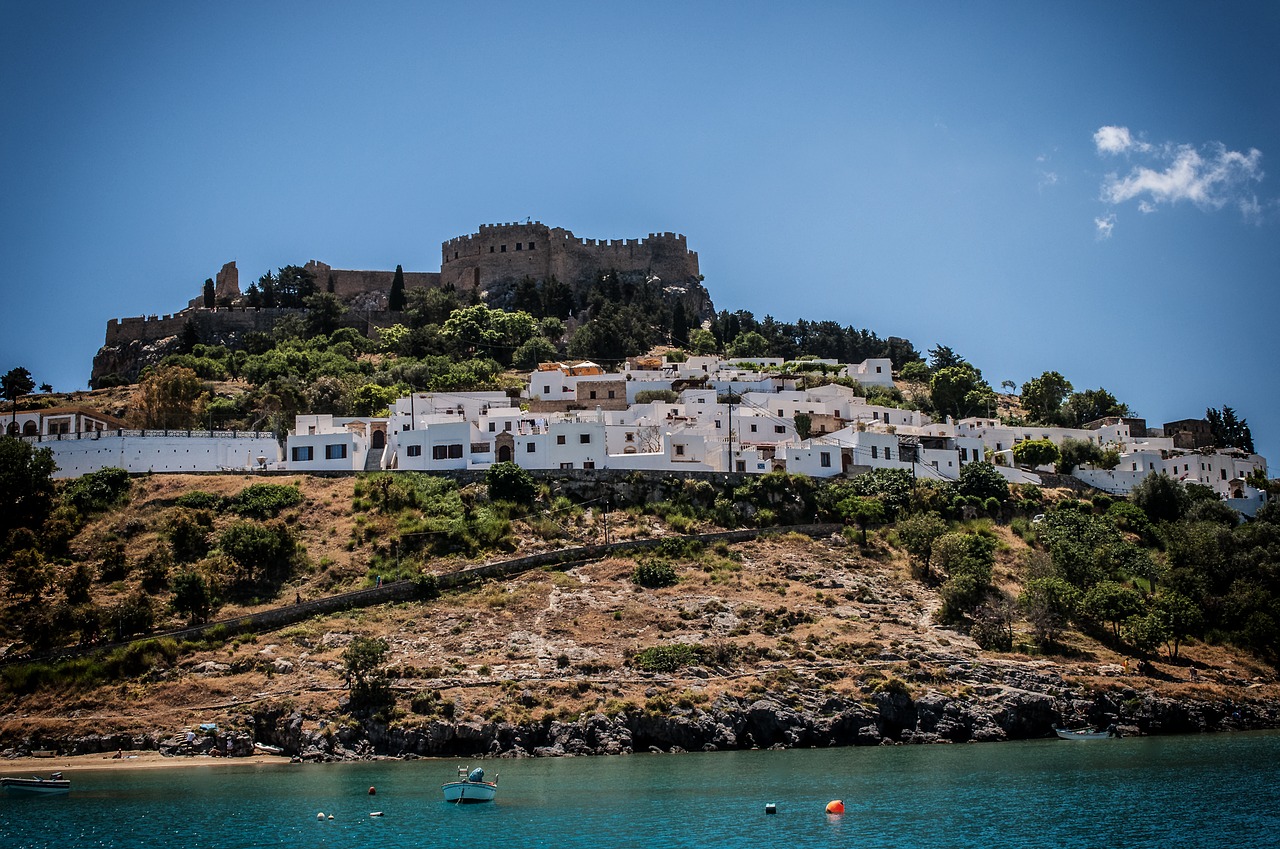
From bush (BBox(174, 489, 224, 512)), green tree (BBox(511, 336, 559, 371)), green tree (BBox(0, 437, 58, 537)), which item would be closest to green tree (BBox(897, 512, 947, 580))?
bush (BBox(174, 489, 224, 512))

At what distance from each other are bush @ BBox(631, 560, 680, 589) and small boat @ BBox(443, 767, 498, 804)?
15748 mm

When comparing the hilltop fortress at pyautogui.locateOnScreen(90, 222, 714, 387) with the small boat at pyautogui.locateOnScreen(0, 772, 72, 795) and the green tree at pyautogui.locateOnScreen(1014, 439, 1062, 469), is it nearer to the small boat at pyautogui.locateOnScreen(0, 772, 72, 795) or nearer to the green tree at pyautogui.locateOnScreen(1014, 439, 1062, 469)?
the green tree at pyautogui.locateOnScreen(1014, 439, 1062, 469)

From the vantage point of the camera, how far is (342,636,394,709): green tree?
38312 millimetres

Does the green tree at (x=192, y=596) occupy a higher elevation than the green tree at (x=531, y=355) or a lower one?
lower

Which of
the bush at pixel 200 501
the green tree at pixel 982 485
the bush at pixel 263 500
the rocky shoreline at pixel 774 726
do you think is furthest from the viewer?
the green tree at pixel 982 485

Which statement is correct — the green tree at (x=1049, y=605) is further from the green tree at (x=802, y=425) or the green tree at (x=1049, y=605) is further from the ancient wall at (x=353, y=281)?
the ancient wall at (x=353, y=281)

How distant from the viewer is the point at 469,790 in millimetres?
31125

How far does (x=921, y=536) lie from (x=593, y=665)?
15.6 m

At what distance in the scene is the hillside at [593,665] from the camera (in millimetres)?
38031

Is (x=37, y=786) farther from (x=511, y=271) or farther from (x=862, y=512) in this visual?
(x=511, y=271)

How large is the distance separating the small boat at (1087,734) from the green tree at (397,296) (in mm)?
62167

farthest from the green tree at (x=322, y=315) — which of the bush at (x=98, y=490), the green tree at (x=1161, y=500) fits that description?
the green tree at (x=1161, y=500)

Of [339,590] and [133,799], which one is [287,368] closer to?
[339,590]

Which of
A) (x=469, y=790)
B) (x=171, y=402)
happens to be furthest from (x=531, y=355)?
(x=469, y=790)
